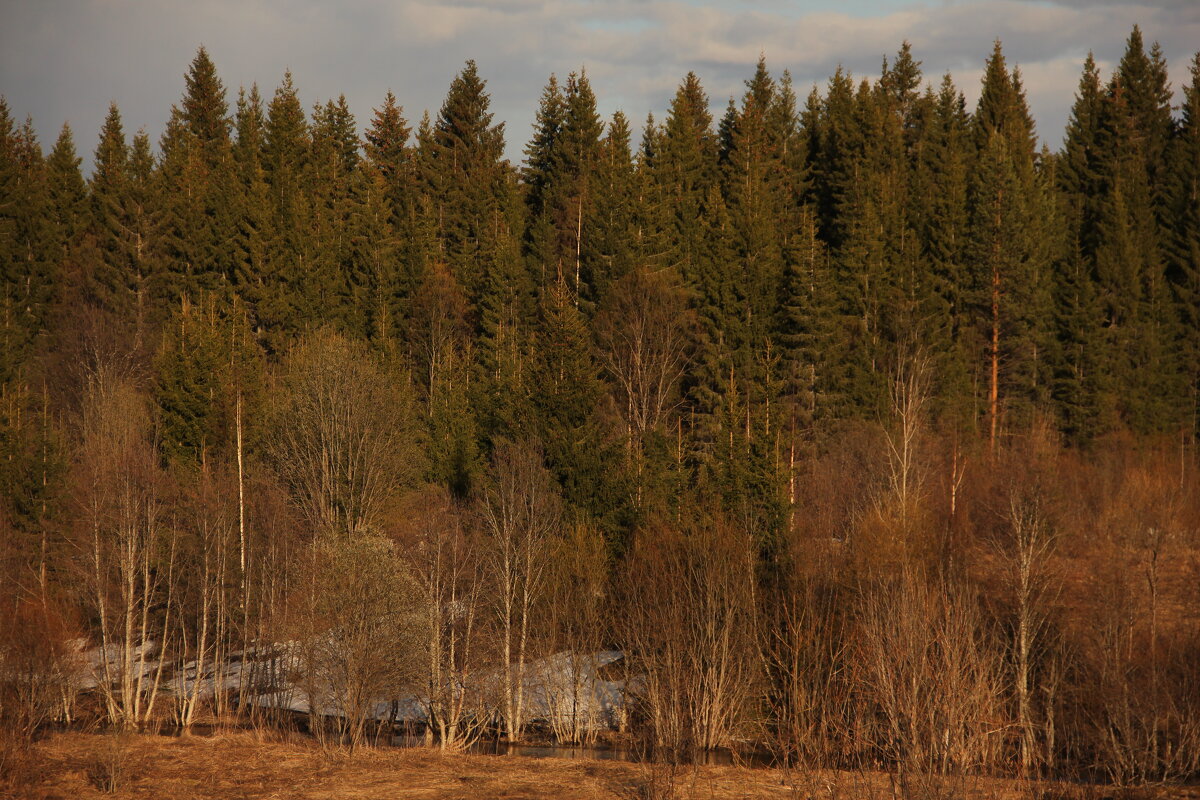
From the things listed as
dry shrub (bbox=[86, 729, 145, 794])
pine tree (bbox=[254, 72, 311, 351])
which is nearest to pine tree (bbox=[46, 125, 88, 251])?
pine tree (bbox=[254, 72, 311, 351])

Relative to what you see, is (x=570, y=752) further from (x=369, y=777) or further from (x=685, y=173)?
(x=685, y=173)

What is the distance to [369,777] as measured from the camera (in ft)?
78.7

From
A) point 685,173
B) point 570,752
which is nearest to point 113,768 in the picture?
point 570,752

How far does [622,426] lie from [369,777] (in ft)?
91.3

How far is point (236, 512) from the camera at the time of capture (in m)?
46.7

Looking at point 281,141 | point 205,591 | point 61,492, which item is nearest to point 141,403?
point 61,492

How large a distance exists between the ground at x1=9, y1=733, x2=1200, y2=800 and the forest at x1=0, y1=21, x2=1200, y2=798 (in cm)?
127

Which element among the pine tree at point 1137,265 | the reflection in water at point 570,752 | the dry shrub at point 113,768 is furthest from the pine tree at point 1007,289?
the dry shrub at point 113,768

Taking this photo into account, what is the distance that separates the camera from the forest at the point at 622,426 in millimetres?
29969

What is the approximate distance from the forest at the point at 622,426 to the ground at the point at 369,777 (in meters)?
1.27

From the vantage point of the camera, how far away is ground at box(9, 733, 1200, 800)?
848 inches

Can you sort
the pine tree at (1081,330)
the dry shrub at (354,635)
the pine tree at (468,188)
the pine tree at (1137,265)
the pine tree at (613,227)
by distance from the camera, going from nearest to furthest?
the dry shrub at (354,635) → the pine tree at (613,227) → the pine tree at (1081,330) → the pine tree at (1137,265) → the pine tree at (468,188)

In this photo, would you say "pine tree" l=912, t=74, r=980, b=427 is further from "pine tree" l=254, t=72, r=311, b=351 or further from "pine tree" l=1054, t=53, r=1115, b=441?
"pine tree" l=254, t=72, r=311, b=351

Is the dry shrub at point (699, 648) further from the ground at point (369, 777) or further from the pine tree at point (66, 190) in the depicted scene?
the pine tree at point (66, 190)
